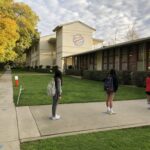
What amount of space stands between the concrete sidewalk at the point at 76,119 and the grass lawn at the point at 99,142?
0.43 metres

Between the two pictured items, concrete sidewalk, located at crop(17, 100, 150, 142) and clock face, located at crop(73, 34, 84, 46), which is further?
clock face, located at crop(73, 34, 84, 46)

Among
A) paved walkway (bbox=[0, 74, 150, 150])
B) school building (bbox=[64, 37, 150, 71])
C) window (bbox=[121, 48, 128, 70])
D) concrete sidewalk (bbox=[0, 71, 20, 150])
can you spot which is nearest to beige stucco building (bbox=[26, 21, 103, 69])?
school building (bbox=[64, 37, 150, 71])

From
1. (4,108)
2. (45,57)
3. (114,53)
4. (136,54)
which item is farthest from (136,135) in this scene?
(45,57)

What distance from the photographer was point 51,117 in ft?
25.8

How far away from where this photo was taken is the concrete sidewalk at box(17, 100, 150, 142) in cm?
636

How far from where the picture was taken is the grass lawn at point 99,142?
512 centimetres

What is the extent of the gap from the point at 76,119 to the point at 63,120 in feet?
1.39

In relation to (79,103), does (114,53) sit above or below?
above

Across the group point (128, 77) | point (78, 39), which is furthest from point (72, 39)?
point (128, 77)

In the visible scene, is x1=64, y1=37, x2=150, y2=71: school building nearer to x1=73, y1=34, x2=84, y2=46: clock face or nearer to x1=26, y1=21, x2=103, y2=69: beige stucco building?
x1=26, y1=21, x2=103, y2=69: beige stucco building

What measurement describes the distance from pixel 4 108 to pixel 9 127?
3037 mm

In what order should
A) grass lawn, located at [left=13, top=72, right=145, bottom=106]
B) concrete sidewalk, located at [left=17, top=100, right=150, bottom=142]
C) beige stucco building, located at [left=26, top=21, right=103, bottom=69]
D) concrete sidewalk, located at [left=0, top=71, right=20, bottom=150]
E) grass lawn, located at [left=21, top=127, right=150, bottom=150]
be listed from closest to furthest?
grass lawn, located at [left=21, top=127, right=150, bottom=150], concrete sidewalk, located at [left=0, top=71, right=20, bottom=150], concrete sidewalk, located at [left=17, top=100, right=150, bottom=142], grass lawn, located at [left=13, top=72, right=145, bottom=106], beige stucco building, located at [left=26, top=21, right=103, bottom=69]

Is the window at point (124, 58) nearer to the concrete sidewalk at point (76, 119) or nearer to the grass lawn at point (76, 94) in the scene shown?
the grass lawn at point (76, 94)

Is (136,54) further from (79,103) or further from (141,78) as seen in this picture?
(79,103)
